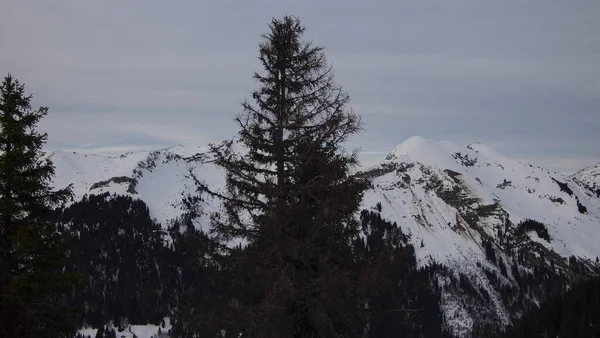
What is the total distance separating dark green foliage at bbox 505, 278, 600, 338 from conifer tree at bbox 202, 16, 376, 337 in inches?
5542

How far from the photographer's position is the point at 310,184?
16.8 metres

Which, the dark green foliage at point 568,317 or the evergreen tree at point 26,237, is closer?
the evergreen tree at point 26,237

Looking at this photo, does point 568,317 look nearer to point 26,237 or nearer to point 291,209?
point 291,209

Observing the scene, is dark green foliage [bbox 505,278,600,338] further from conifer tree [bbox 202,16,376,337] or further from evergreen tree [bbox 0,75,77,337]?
evergreen tree [bbox 0,75,77,337]

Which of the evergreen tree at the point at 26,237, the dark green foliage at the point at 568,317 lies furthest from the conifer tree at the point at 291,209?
the dark green foliage at the point at 568,317

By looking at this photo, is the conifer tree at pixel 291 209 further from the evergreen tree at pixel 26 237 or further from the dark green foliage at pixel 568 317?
the dark green foliage at pixel 568 317

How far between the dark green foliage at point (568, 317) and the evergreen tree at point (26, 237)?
473 ft

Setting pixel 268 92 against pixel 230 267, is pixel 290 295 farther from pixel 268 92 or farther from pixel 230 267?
pixel 268 92

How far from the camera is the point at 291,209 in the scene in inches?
643

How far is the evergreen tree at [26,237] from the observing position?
17375mm

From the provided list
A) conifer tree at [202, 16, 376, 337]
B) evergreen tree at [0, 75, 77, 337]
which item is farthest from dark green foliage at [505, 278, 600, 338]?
evergreen tree at [0, 75, 77, 337]

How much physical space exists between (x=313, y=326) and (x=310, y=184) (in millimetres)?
4446

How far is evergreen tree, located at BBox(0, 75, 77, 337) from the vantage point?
17375mm

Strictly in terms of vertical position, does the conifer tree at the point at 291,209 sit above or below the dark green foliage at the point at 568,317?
above
